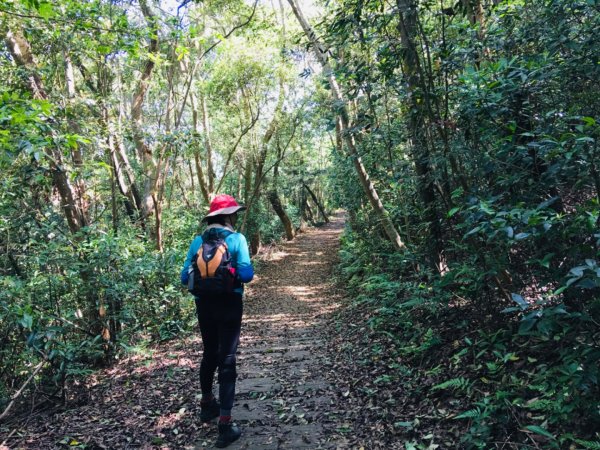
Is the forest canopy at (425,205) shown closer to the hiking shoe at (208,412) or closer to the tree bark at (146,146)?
the tree bark at (146,146)

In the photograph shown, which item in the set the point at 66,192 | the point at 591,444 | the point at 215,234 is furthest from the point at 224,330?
the point at 66,192

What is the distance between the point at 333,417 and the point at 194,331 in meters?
5.18

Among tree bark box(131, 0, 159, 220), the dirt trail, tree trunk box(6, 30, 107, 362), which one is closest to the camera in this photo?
the dirt trail

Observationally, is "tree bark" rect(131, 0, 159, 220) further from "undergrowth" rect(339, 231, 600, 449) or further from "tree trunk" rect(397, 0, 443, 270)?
"undergrowth" rect(339, 231, 600, 449)

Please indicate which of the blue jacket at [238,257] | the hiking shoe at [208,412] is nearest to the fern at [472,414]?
the blue jacket at [238,257]

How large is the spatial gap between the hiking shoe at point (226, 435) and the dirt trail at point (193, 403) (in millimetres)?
84

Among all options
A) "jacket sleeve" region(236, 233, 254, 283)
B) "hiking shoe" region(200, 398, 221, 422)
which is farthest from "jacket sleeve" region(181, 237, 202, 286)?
"hiking shoe" region(200, 398, 221, 422)

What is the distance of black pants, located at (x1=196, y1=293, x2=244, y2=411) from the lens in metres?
3.56

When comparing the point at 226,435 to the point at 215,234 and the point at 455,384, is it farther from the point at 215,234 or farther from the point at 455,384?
the point at 455,384

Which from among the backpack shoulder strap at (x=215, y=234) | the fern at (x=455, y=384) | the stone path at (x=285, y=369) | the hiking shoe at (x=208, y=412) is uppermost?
the backpack shoulder strap at (x=215, y=234)

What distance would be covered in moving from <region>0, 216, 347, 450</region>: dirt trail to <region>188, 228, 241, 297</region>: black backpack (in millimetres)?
1385

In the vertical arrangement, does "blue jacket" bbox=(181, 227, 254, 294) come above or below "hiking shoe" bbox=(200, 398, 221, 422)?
above

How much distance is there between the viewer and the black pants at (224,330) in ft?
11.7

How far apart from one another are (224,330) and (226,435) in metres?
0.90
